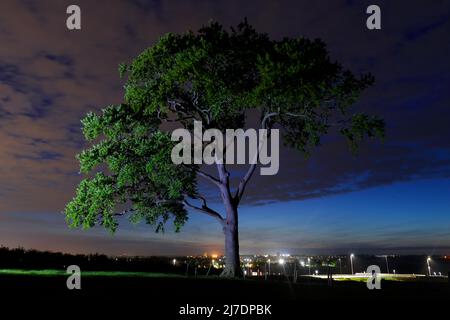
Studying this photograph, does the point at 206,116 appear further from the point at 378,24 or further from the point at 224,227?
the point at 378,24

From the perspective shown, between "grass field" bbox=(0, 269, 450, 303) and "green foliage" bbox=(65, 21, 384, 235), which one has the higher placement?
"green foliage" bbox=(65, 21, 384, 235)

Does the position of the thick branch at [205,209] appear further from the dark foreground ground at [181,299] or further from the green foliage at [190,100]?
the dark foreground ground at [181,299]

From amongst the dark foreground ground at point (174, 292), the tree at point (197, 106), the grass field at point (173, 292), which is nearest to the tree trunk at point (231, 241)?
the tree at point (197, 106)

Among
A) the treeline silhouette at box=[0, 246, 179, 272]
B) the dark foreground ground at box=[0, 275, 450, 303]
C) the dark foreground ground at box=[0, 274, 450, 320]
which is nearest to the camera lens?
the dark foreground ground at box=[0, 274, 450, 320]

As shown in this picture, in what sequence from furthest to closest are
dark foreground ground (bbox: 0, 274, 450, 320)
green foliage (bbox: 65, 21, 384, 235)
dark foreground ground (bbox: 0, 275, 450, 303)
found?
green foliage (bbox: 65, 21, 384, 235) → dark foreground ground (bbox: 0, 275, 450, 303) → dark foreground ground (bbox: 0, 274, 450, 320)

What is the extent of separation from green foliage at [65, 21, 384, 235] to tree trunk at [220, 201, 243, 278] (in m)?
3.20

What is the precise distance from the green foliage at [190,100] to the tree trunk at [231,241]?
10.5ft

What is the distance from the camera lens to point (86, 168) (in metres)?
29.7

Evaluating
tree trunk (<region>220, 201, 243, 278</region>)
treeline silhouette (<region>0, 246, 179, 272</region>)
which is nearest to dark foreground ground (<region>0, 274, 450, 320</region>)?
tree trunk (<region>220, 201, 243, 278</region>)

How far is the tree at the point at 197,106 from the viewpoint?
88.1 feet

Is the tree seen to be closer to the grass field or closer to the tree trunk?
the tree trunk

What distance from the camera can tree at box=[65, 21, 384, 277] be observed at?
26859 mm
